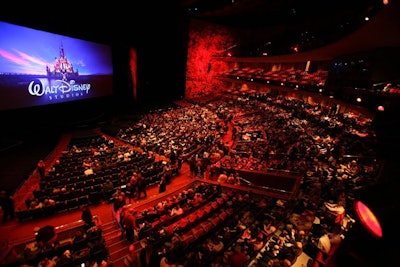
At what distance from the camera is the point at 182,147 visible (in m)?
15.9

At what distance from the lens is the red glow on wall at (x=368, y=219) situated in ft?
11.2

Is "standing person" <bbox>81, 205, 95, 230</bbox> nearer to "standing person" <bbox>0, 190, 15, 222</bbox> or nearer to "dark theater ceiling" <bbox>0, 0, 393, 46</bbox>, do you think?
"standing person" <bbox>0, 190, 15, 222</bbox>

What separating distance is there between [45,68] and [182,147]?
35.1 feet

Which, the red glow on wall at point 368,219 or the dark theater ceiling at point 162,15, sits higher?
the dark theater ceiling at point 162,15

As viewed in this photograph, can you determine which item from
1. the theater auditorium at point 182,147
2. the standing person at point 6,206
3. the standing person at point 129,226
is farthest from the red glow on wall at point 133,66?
the standing person at point 129,226

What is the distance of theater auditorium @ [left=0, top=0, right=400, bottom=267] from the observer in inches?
249

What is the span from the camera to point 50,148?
16.1 m

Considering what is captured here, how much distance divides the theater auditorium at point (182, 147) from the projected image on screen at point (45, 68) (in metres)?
0.09

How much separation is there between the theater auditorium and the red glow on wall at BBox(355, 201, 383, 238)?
0.03m

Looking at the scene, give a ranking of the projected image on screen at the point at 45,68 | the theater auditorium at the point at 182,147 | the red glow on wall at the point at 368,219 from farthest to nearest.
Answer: the projected image on screen at the point at 45,68
the theater auditorium at the point at 182,147
the red glow on wall at the point at 368,219

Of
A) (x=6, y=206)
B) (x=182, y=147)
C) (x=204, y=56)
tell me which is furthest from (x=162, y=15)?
(x=6, y=206)

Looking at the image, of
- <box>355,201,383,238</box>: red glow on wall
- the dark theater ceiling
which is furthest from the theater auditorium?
the dark theater ceiling

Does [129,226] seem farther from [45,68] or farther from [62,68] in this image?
[62,68]

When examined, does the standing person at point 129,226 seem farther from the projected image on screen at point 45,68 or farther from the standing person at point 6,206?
the projected image on screen at point 45,68
